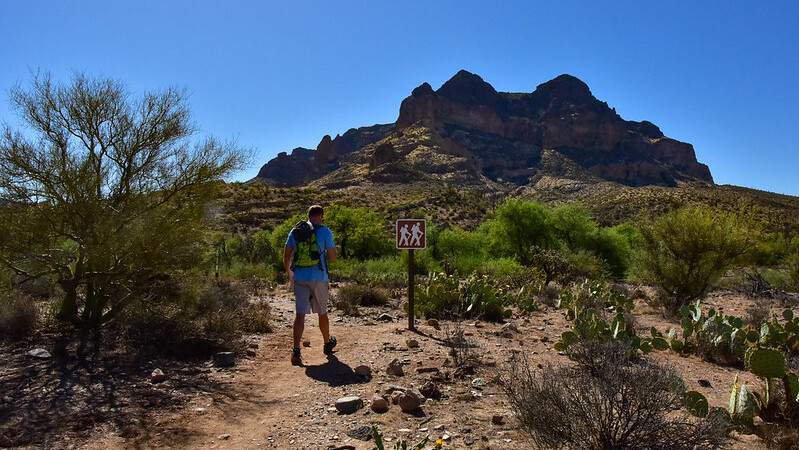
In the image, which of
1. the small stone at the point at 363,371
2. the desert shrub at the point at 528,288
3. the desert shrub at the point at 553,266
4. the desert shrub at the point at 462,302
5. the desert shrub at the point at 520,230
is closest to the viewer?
the small stone at the point at 363,371

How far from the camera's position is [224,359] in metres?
6.25

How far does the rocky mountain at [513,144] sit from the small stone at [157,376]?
88993 mm

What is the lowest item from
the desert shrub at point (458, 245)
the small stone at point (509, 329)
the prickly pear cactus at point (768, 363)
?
the small stone at point (509, 329)

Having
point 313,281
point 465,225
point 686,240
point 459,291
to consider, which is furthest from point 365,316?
point 465,225

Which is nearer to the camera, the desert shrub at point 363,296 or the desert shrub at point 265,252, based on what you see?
the desert shrub at point 363,296

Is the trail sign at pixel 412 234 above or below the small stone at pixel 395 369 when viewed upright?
above

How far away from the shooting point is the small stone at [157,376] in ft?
17.4

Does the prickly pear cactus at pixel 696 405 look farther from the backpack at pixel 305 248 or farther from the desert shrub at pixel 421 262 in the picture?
the desert shrub at pixel 421 262

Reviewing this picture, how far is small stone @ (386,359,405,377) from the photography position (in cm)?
561

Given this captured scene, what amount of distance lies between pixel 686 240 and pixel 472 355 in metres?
9.01

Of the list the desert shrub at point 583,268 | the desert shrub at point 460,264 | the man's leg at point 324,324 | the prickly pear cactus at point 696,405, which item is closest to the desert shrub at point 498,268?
the desert shrub at point 460,264

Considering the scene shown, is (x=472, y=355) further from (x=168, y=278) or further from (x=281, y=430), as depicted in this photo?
(x=168, y=278)

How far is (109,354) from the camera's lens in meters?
6.07

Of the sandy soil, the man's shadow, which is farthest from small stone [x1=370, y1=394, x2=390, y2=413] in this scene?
the man's shadow
